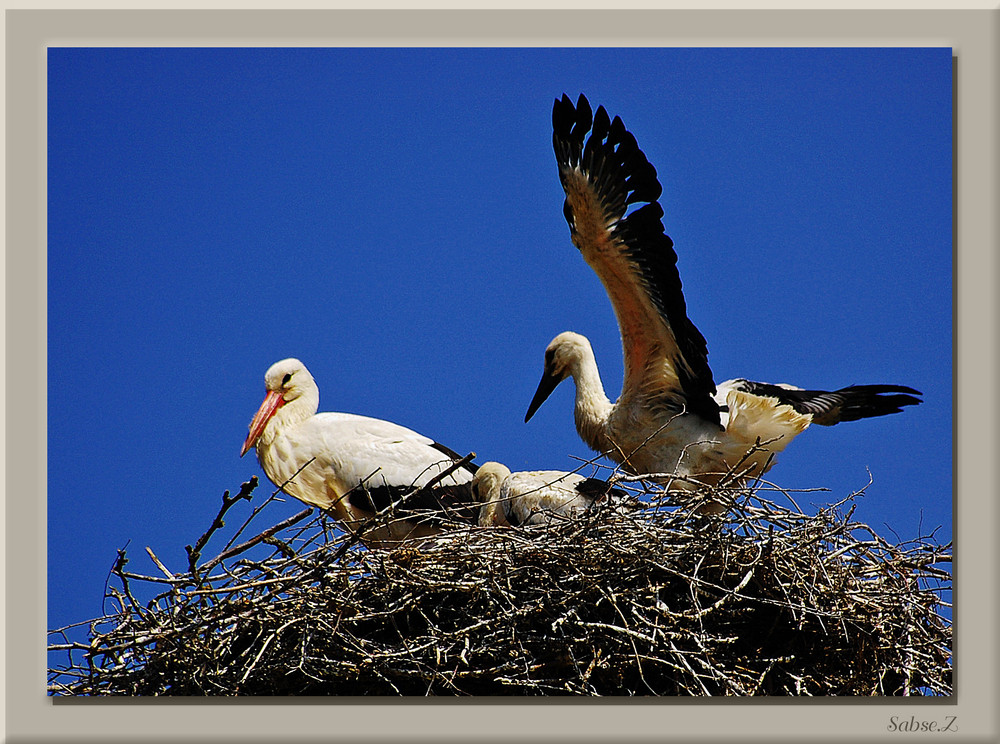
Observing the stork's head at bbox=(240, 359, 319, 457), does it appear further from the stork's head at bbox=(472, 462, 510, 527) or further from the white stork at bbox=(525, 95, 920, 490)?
the white stork at bbox=(525, 95, 920, 490)

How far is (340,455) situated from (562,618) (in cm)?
134

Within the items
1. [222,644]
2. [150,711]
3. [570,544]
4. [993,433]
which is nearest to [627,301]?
[570,544]

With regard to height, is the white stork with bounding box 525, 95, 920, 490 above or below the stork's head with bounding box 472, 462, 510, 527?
above

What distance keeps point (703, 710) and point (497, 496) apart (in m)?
1.22

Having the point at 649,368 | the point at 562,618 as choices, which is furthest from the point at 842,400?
the point at 562,618

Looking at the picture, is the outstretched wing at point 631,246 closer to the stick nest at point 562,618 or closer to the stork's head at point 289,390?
the stick nest at point 562,618

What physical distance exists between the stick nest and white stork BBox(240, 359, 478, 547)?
0.90 meters

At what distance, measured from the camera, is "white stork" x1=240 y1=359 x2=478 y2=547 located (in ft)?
9.72

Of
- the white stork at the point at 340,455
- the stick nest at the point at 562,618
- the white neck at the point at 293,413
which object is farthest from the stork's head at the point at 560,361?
the stick nest at the point at 562,618

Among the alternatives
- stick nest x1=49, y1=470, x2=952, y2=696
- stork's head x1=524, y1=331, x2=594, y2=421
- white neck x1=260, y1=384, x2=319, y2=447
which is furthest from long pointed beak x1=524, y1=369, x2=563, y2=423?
stick nest x1=49, y1=470, x2=952, y2=696

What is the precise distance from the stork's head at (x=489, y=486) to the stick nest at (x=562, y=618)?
0.72 metres

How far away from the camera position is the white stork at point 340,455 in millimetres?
2963

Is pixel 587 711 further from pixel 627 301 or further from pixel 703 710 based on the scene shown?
pixel 627 301

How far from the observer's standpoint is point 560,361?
9.69ft
